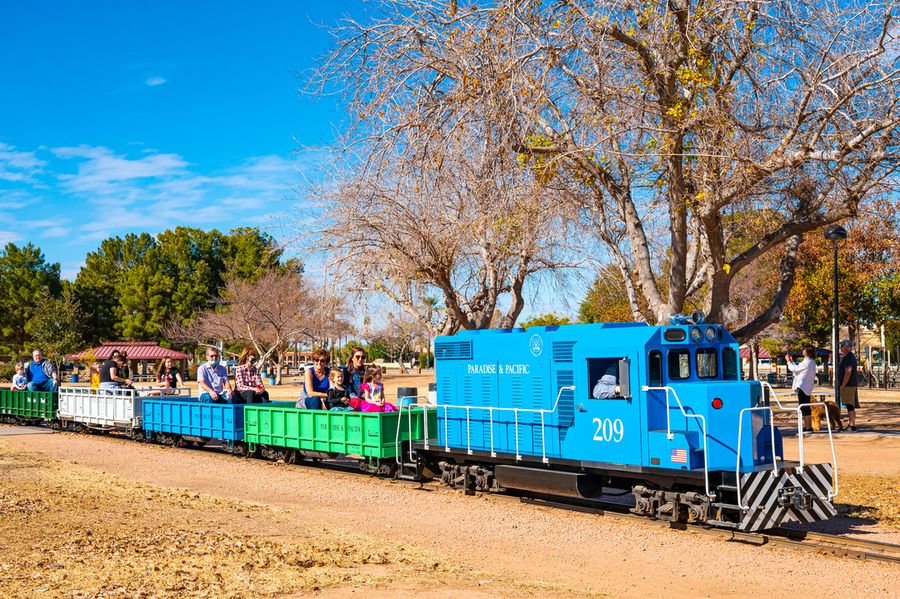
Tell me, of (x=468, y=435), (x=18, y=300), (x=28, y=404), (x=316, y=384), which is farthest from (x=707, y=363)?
(x=18, y=300)

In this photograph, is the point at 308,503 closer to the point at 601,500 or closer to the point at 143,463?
Answer: the point at 601,500

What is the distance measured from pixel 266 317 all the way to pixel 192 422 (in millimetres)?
40068

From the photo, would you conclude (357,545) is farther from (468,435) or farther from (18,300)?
(18,300)

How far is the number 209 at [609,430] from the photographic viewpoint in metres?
11.2

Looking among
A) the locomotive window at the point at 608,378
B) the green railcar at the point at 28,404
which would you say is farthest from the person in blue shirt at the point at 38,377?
the locomotive window at the point at 608,378

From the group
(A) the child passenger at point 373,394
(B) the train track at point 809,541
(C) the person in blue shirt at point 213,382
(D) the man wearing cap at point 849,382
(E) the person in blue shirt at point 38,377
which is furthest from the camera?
(E) the person in blue shirt at point 38,377

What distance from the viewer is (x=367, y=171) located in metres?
17.3

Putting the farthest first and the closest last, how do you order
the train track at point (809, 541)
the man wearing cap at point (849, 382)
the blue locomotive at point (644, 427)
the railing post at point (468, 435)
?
the man wearing cap at point (849, 382)
the railing post at point (468, 435)
the blue locomotive at point (644, 427)
the train track at point (809, 541)

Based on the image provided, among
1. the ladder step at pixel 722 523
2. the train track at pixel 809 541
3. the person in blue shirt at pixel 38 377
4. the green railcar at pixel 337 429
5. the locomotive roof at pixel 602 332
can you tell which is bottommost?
the train track at pixel 809 541

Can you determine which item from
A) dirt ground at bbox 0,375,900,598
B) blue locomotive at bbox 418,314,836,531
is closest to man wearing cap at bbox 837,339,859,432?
dirt ground at bbox 0,375,900,598

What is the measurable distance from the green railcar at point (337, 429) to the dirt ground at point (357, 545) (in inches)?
24.9

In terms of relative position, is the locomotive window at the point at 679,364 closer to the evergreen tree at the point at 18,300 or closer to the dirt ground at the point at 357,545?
the dirt ground at the point at 357,545

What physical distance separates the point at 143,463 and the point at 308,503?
249 inches

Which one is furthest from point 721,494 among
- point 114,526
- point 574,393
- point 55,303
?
point 55,303
